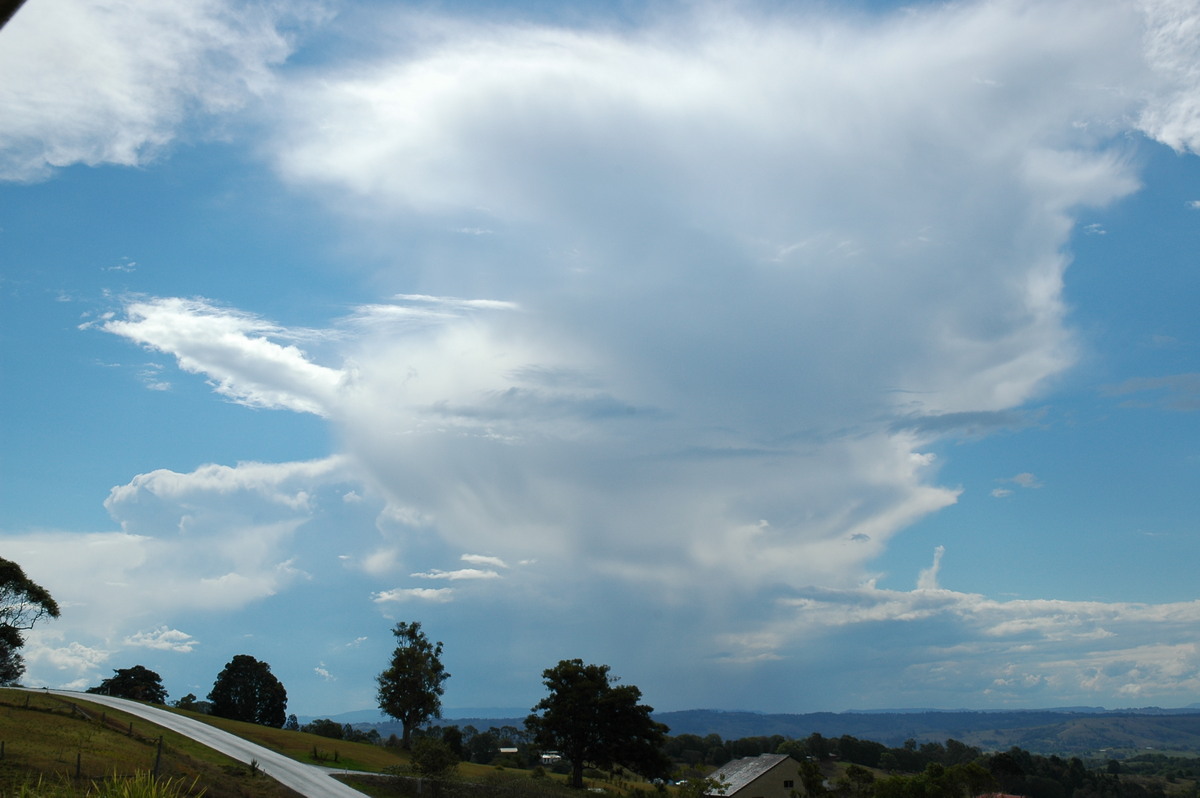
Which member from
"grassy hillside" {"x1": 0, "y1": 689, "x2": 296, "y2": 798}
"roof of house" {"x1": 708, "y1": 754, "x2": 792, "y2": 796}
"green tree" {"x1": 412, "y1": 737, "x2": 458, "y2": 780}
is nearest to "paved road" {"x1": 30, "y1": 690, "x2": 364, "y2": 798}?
"grassy hillside" {"x1": 0, "y1": 689, "x2": 296, "y2": 798}

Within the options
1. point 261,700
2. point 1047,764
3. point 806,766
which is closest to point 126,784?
point 806,766

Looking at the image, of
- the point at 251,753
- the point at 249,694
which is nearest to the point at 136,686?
the point at 249,694

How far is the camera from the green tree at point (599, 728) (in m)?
83.1

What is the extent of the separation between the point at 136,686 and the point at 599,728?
66531 mm

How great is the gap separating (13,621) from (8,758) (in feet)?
202

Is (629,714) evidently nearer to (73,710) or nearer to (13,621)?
(73,710)

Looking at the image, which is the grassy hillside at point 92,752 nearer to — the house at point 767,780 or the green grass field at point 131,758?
the green grass field at point 131,758

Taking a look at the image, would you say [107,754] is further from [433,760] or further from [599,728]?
[599,728]

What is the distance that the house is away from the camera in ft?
260

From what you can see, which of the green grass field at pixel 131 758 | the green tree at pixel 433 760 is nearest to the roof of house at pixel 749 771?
the green grass field at pixel 131 758

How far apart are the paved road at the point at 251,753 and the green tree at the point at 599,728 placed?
Result: 26689 millimetres

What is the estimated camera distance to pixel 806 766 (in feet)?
220

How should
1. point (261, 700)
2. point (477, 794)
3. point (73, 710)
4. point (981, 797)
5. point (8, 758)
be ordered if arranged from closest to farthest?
point (8, 758)
point (73, 710)
point (477, 794)
point (981, 797)
point (261, 700)

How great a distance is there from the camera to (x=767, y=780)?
8062 cm
